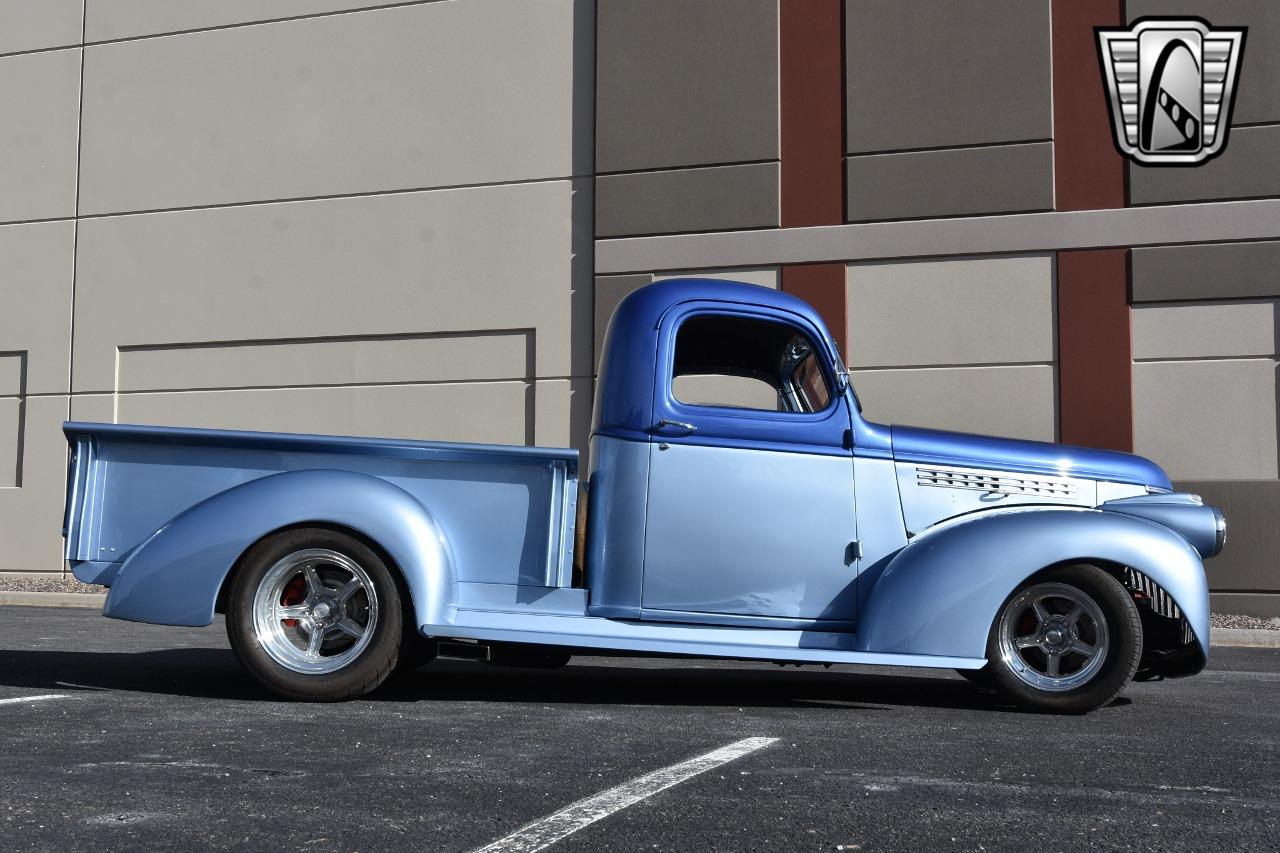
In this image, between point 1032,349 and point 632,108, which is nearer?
point 1032,349

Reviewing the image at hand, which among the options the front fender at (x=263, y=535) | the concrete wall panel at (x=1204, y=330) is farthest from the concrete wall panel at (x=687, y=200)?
the front fender at (x=263, y=535)

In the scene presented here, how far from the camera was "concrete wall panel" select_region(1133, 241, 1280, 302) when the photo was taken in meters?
13.2

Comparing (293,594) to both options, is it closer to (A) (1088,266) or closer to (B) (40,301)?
(A) (1088,266)

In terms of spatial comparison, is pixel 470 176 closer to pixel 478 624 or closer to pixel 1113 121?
pixel 1113 121

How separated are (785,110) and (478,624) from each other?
10.2 meters

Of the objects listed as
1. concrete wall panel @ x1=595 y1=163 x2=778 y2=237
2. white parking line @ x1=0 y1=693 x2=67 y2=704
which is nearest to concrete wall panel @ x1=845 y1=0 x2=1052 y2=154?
concrete wall panel @ x1=595 y1=163 x2=778 y2=237

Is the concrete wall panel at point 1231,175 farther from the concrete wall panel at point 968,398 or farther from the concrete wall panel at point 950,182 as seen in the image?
the concrete wall panel at point 968,398

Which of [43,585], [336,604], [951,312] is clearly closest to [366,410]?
[43,585]

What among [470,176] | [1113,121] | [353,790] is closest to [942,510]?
[353,790]

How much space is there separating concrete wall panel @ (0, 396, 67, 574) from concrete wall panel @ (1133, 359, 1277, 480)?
43.8 ft

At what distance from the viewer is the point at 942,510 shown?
242 inches

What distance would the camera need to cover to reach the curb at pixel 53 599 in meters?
14.0

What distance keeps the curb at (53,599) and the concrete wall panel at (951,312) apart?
8.76m

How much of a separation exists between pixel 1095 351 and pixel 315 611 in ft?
32.8
